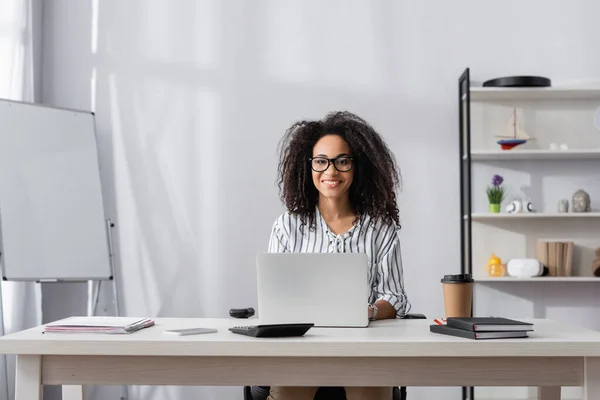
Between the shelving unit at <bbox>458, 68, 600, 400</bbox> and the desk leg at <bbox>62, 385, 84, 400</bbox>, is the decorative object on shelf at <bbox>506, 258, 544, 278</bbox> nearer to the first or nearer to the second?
the shelving unit at <bbox>458, 68, 600, 400</bbox>

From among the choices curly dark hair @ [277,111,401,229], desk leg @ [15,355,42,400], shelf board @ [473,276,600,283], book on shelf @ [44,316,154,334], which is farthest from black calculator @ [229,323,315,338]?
shelf board @ [473,276,600,283]

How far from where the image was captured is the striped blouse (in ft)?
8.05

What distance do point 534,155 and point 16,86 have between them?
2.68 meters

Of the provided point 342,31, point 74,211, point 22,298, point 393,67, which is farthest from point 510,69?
point 22,298

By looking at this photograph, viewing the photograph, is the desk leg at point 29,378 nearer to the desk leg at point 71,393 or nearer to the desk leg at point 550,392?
the desk leg at point 71,393

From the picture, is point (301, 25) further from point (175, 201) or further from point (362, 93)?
point (175, 201)

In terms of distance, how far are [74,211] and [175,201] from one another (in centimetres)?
57

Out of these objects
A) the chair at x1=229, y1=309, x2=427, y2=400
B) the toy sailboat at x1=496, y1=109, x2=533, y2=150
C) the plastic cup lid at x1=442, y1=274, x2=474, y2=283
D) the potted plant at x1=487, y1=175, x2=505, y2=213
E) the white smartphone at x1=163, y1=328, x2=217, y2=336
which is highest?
the toy sailboat at x1=496, y1=109, x2=533, y2=150

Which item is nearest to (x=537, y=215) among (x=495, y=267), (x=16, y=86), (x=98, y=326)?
(x=495, y=267)

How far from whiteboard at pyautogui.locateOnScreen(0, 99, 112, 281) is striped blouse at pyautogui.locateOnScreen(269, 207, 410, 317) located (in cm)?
143

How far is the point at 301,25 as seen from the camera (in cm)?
402

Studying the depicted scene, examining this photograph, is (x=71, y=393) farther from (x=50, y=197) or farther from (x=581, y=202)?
(x=581, y=202)

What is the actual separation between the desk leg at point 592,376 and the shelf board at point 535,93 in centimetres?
232

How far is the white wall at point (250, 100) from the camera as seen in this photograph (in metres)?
3.95
